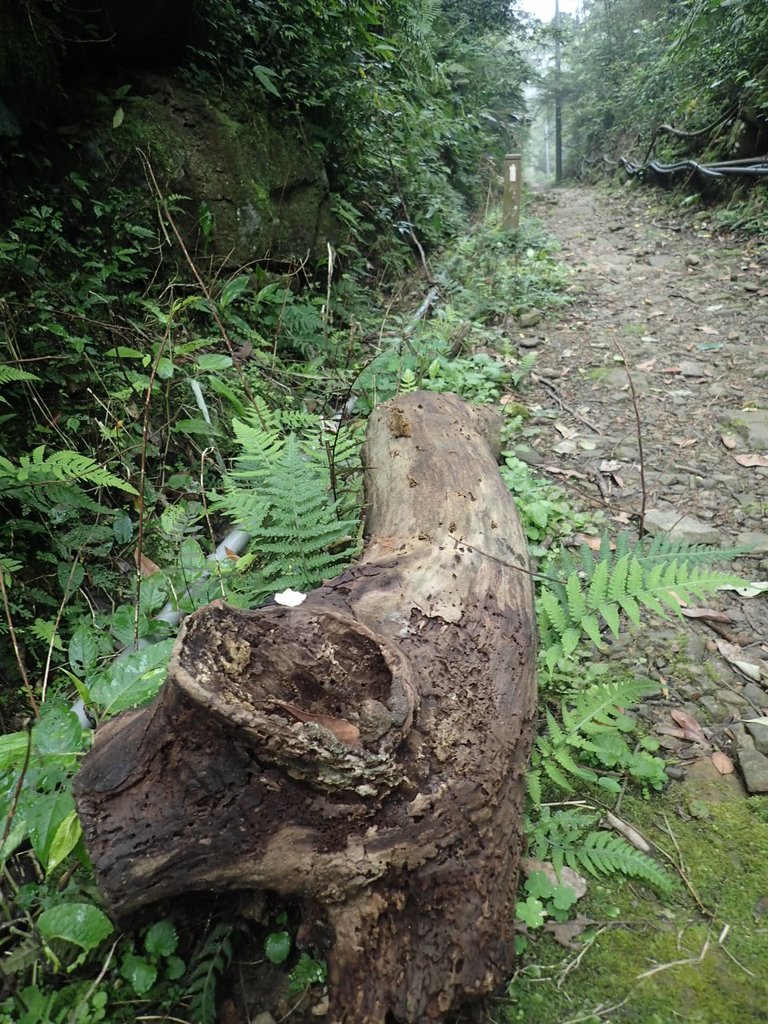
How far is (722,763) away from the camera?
2.02m

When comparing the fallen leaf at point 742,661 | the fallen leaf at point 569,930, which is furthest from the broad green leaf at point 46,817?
the fallen leaf at point 742,661

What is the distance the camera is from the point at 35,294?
11.0 ft

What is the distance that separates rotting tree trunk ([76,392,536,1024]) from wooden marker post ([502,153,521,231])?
801cm

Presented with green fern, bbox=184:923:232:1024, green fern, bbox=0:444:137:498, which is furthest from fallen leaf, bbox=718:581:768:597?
green fern, bbox=0:444:137:498

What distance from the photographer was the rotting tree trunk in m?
1.33

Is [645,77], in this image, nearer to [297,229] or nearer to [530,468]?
[297,229]

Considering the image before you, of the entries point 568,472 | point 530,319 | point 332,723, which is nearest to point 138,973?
point 332,723

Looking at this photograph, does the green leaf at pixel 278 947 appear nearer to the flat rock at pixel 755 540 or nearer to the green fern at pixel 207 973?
the green fern at pixel 207 973

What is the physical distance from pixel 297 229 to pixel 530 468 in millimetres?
3729

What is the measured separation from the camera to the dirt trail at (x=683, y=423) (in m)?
2.38

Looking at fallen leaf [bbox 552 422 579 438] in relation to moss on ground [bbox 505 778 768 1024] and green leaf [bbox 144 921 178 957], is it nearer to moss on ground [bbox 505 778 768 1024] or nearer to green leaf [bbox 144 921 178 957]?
moss on ground [bbox 505 778 768 1024]

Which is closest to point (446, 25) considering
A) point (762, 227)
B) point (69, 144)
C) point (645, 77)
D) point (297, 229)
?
point (645, 77)

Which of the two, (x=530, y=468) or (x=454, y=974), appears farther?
(x=530, y=468)

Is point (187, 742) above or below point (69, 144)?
below
